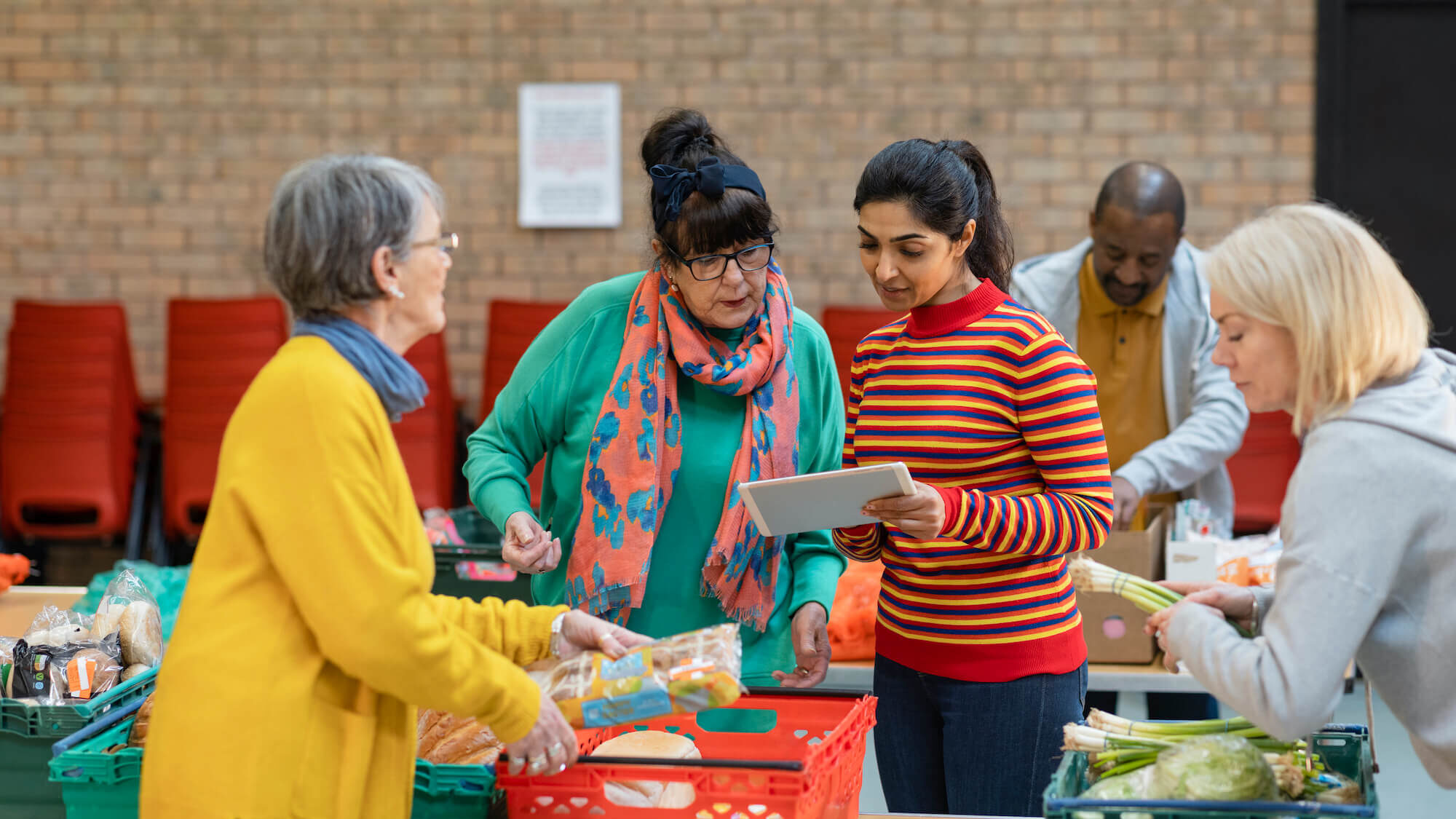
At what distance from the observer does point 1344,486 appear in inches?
51.0

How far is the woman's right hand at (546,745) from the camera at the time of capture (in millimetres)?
1420

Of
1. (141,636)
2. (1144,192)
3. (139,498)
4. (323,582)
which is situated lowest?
(139,498)

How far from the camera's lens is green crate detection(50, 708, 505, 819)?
160cm

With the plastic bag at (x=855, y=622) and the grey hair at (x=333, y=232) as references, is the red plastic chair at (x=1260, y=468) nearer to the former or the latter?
the plastic bag at (x=855, y=622)

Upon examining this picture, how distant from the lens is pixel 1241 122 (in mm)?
5801

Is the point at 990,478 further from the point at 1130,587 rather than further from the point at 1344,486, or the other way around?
the point at 1344,486

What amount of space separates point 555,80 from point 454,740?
4720mm

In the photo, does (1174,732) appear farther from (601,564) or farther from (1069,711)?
(601,564)

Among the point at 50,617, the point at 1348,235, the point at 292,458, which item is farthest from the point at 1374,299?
the point at 50,617

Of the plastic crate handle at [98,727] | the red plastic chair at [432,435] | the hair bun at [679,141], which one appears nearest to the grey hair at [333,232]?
the plastic crate handle at [98,727]

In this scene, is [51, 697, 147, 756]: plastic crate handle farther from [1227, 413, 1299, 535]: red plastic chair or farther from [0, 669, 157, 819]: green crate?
[1227, 413, 1299, 535]: red plastic chair

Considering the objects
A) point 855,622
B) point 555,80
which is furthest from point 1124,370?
point 555,80

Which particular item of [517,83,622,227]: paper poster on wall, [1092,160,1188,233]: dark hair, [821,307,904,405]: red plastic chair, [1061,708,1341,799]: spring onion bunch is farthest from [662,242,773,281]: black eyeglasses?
[517,83,622,227]: paper poster on wall

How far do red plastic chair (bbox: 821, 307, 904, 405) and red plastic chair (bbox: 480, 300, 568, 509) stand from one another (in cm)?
122
